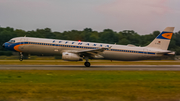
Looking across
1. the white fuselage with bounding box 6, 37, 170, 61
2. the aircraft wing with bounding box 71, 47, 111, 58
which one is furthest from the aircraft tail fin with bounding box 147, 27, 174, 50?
the aircraft wing with bounding box 71, 47, 111, 58

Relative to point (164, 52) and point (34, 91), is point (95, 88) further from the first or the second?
point (164, 52)

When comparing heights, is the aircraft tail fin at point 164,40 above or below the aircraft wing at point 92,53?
above

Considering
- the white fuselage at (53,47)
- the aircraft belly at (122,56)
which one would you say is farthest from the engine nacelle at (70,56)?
the aircraft belly at (122,56)

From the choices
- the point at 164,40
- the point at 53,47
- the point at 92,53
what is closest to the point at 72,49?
the point at 53,47

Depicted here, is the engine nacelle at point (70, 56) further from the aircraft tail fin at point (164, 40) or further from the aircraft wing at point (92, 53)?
the aircraft tail fin at point (164, 40)

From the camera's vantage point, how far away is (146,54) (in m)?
31.0

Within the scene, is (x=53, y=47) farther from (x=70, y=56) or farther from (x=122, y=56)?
(x=122, y=56)

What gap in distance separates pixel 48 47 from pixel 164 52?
54.7 feet

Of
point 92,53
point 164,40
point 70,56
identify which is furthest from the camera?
point 164,40

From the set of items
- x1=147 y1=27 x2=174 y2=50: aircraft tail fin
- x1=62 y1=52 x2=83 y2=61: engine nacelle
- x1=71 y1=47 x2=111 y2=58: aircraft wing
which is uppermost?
x1=147 y1=27 x2=174 y2=50: aircraft tail fin

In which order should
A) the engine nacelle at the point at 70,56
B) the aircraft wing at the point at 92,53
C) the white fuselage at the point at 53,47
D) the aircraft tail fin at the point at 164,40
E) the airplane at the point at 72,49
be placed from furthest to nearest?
the aircraft tail fin at the point at 164,40
the white fuselage at the point at 53,47
the airplane at the point at 72,49
the aircraft wing at the point at 92,53
the engine nacelle at the point at 70,56

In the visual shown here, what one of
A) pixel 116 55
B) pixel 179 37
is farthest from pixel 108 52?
pixel 179 37

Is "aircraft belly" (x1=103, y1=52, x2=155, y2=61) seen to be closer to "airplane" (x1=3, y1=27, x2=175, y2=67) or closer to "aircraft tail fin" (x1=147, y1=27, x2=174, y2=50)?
"airplane" (x1=3, y1=27, x2=175, y2=67)

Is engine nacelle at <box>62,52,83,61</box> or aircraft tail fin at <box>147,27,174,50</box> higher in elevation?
aircraft tail fin at <box>147,27,174,50</box>
